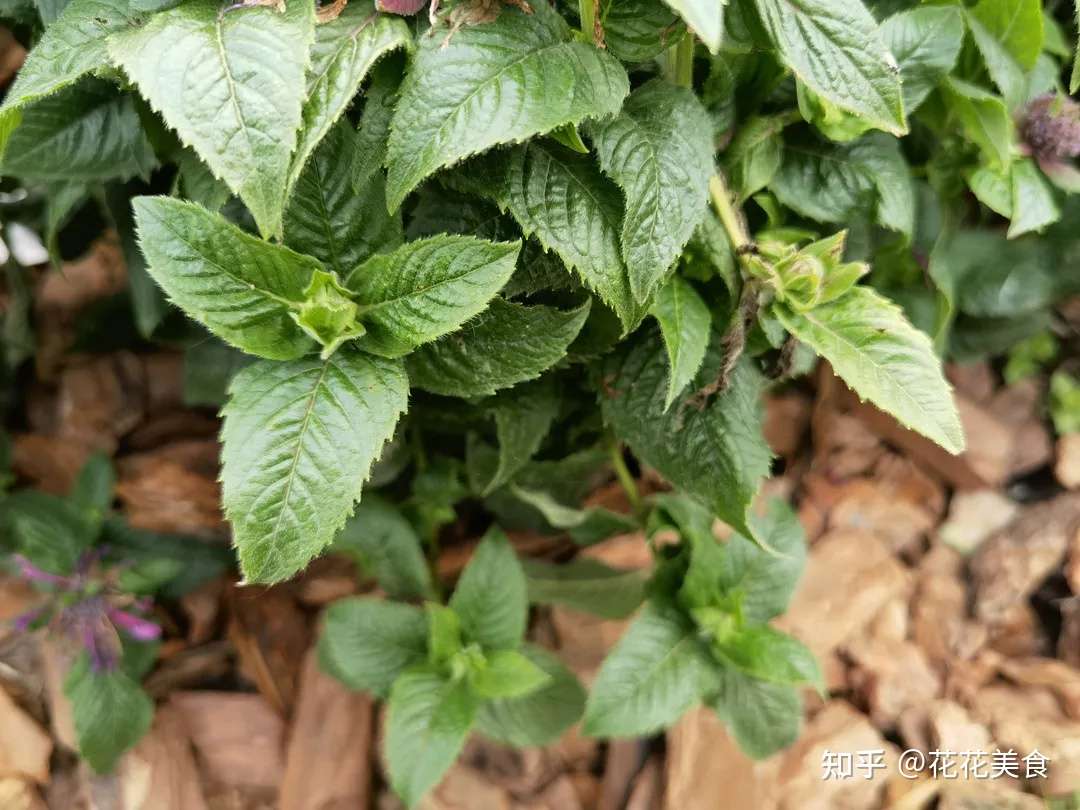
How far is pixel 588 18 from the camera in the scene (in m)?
0.60

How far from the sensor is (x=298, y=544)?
1.84 ft

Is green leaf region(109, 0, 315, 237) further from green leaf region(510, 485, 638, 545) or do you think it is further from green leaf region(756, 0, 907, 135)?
green leaf region(510, 485, 638, 545)

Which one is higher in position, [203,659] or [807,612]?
[203,659]

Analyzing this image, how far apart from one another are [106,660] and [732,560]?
0.73 metres

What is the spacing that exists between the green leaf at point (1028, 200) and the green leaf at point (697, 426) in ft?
1.02

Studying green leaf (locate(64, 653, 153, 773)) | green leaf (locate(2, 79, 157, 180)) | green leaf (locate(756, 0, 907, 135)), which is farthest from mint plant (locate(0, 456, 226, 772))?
green leaf (locate(756, 0, 907, 135))

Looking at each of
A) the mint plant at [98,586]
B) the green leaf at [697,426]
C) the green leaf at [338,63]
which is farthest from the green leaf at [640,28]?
the mint plant at [98,586]

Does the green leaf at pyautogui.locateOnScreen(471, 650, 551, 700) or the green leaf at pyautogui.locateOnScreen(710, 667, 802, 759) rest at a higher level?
the green leaf at pyautogui.locateOnScreen(471, 650, 551, 700)

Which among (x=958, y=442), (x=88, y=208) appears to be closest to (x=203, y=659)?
(x=88, y=208)

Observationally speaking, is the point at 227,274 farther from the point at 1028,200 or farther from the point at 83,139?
the point at 1028,200

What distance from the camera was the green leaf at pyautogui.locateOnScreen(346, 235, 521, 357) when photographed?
569mm

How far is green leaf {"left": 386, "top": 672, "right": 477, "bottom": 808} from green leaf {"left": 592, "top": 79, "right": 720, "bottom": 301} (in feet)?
1.63

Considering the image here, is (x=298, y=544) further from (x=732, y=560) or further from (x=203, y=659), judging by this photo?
(x=203, y=659)

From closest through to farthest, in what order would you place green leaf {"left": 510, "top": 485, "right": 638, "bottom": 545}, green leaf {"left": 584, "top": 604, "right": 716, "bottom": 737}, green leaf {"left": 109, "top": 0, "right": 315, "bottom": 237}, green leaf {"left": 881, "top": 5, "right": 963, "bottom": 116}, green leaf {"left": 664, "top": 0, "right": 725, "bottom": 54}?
green leaf {"left": 664, "top": 0, "right": 725, "bottom": 54}
green leaf {"left": 109, "top": 0, "right": 315, "bottom": 237}
green leaf {"left": 881, "top": 5, "right": 963, "bottom": 116}
green leaf {"left": 584, "top": 604, "right": 716, "bottom": 737}
green leaf {"left": 510, "top": 485, "right": 638, "bottom": 545}
